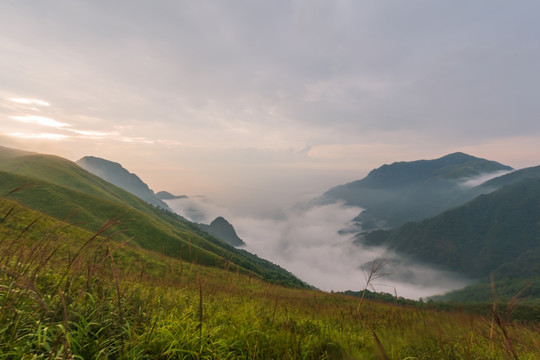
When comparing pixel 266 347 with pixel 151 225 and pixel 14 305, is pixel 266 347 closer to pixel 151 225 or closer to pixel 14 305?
pixel 14 305

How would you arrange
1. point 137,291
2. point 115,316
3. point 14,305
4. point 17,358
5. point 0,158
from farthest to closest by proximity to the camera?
point 0,158
point 137,291
point 115,316
point 14,305
point 17,358

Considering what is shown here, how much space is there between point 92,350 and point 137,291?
265 cm

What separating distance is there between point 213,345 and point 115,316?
190 cm

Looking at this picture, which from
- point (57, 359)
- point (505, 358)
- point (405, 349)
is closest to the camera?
point (57, 359)

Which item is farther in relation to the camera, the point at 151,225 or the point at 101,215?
the point at 151,225

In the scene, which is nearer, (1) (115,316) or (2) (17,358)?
(2) (17,358)

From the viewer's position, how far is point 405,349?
5375mm

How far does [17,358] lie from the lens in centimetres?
338

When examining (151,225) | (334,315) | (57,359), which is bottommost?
(151,225)

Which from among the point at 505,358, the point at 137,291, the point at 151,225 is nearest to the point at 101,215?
the point at 151,225

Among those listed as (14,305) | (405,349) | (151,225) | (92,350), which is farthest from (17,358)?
(151,225)

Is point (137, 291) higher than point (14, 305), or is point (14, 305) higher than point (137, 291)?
point (14, 305)

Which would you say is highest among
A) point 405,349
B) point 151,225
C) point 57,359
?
point 57,359

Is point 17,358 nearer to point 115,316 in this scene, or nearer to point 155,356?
point 115,316
